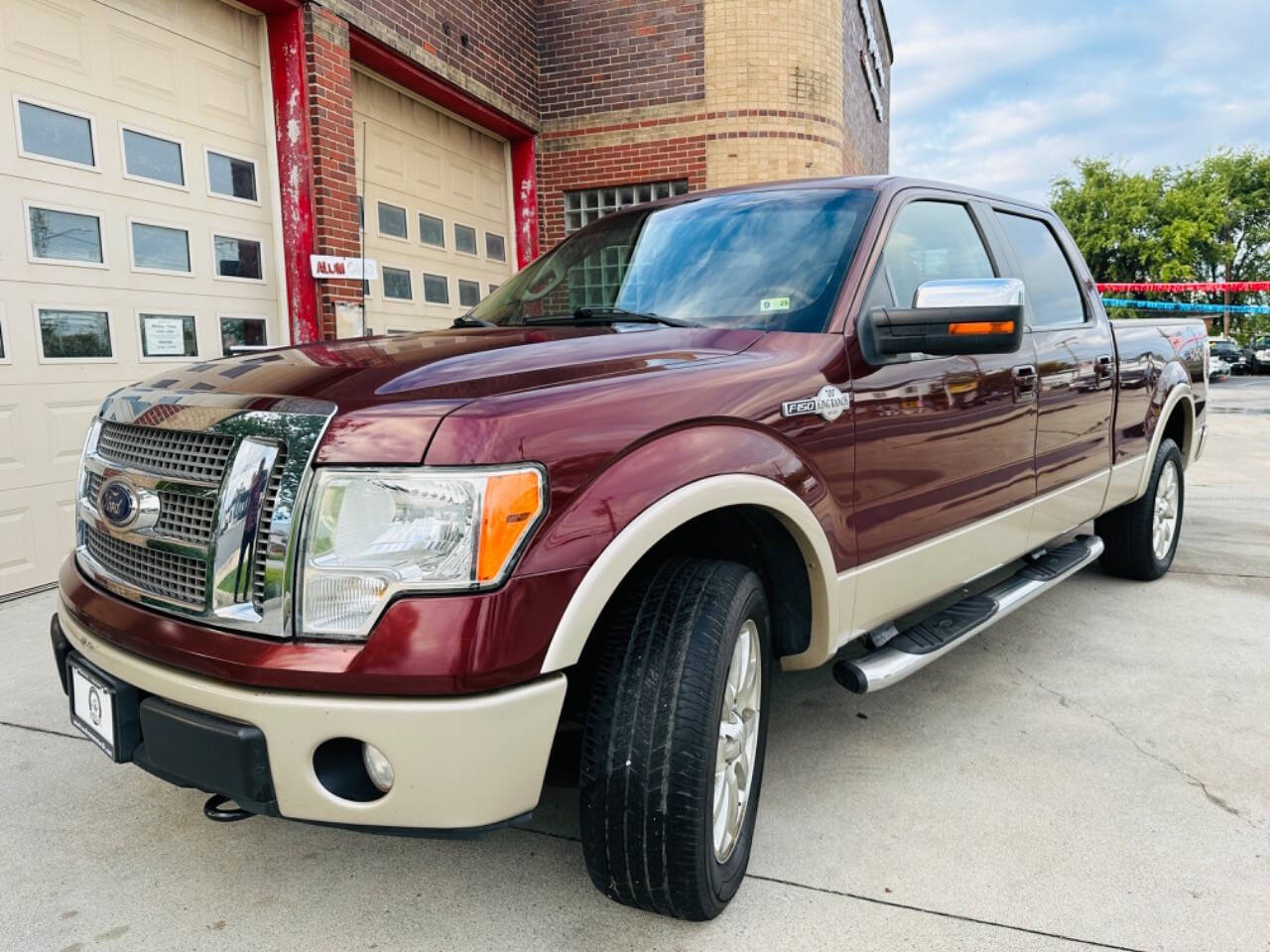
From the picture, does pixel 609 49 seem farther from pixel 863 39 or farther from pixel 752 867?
pixel 752 867

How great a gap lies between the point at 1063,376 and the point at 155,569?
Result: 10.6ft

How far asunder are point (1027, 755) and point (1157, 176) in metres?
50.6

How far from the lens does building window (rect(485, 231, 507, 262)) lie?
938 cm

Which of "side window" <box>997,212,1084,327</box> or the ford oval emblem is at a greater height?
"side window" <box>997,212,1084,327</box>

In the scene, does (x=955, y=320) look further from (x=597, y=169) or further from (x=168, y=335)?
(x=597, y=169)

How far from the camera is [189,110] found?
5.96 meters

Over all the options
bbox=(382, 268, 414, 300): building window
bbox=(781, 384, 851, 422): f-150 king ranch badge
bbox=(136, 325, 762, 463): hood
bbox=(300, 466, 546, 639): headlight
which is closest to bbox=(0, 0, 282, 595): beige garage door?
bbox=(382, 268, 414, 300): building window

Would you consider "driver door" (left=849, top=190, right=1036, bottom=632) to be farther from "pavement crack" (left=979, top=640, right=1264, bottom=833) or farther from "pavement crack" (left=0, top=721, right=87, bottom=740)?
"pavement crack" (left=0, top=721, right=87, bottom=740)

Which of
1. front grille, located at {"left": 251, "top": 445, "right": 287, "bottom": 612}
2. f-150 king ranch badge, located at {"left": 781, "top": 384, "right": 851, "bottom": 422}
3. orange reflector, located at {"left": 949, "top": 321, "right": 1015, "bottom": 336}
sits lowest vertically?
front grille, located at {"left": 251, "top": 445, "right": 287, "bottom": 612}

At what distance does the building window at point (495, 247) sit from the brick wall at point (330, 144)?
244 centimetres

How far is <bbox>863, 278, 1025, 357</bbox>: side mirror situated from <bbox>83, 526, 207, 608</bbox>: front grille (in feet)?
5.98

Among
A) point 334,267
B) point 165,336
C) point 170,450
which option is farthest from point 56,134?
point 170,450

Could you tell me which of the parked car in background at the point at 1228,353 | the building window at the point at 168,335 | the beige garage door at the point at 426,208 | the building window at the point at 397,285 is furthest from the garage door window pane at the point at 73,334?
the parked car in background at the point at 1228,353

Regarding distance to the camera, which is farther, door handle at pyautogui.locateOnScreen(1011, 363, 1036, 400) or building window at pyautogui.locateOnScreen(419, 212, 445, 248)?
building window at pyautogui.locateOnScreen(419, 212, 445, 248)
